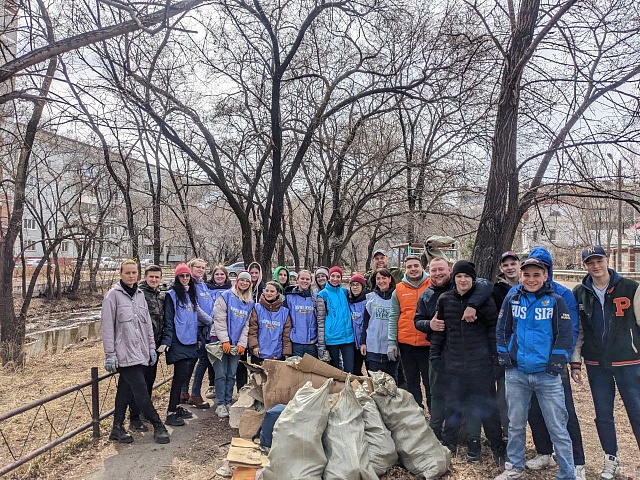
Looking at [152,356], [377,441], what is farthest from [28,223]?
[377,441]

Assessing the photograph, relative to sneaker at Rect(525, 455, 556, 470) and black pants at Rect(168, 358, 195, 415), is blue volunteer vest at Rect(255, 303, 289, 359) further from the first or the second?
sneaker at Rect(525, 455, 556, 470)

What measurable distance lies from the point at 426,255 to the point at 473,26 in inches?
162

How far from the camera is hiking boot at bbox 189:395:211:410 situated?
19.7ft

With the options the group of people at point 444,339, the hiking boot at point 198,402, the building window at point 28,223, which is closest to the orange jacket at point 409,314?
the group of people at point 444,339

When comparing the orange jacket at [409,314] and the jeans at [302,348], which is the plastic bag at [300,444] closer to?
the orange jacket at [409,314]

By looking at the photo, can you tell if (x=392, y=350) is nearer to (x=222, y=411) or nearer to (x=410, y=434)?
(x=410, y=434)

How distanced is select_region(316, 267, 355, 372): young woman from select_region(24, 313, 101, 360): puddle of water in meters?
9.69

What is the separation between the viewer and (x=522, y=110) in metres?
7.27

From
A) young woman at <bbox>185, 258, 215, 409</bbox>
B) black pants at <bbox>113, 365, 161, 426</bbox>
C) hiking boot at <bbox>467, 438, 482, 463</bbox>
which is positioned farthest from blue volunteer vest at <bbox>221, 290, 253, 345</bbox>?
hiking boot at <bbox>467, 438, 482, 463</bbox>

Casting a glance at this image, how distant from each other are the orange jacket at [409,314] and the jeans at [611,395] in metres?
1.50

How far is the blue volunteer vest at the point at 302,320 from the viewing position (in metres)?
5.85

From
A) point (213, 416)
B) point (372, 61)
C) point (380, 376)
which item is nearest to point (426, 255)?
point (380, 376)

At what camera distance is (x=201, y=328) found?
6199mm

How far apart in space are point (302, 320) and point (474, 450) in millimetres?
2542
